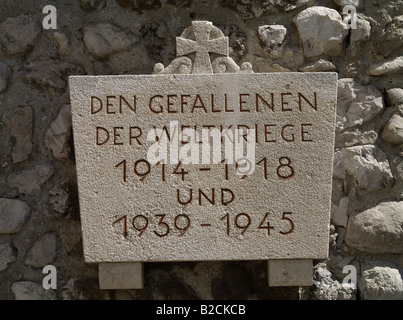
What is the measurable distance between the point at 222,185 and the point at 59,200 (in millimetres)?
838

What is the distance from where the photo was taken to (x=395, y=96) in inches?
92.0

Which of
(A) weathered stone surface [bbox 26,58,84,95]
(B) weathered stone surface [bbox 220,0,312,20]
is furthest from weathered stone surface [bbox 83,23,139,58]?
(B) weathered stone surface [bbox 220,0,312,20]

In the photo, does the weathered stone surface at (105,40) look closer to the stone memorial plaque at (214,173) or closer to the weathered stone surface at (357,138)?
the stone memorial plaque at (214,173)

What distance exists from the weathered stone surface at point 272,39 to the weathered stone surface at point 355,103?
356 mm

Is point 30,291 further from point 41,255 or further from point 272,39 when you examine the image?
point 272,39

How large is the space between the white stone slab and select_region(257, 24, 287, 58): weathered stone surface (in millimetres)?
293

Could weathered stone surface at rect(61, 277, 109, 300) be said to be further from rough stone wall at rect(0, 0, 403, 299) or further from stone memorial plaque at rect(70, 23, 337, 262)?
stone memorial plaque at rect(70, 23, 337, 262)

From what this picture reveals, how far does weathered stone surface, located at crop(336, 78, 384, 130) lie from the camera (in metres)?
2.34

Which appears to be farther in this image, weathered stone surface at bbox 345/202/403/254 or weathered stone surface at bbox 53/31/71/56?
weathered stone surface at bbox 53/31/71/56

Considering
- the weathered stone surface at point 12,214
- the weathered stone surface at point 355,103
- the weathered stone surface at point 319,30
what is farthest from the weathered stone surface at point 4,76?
the weathered stone surface at point 355,103

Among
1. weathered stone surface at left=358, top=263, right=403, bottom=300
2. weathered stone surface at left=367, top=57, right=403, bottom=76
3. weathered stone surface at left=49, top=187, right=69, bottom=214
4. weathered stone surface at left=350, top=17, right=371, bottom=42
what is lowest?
weathered stone surface at left=358, top=263, right=403, bottom=300

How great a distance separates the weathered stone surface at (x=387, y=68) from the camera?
2.34 m

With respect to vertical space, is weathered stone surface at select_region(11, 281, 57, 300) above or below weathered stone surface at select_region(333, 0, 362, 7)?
below

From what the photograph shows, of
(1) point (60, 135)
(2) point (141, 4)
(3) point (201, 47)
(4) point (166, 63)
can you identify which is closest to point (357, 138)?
(3) point (201, 47)
